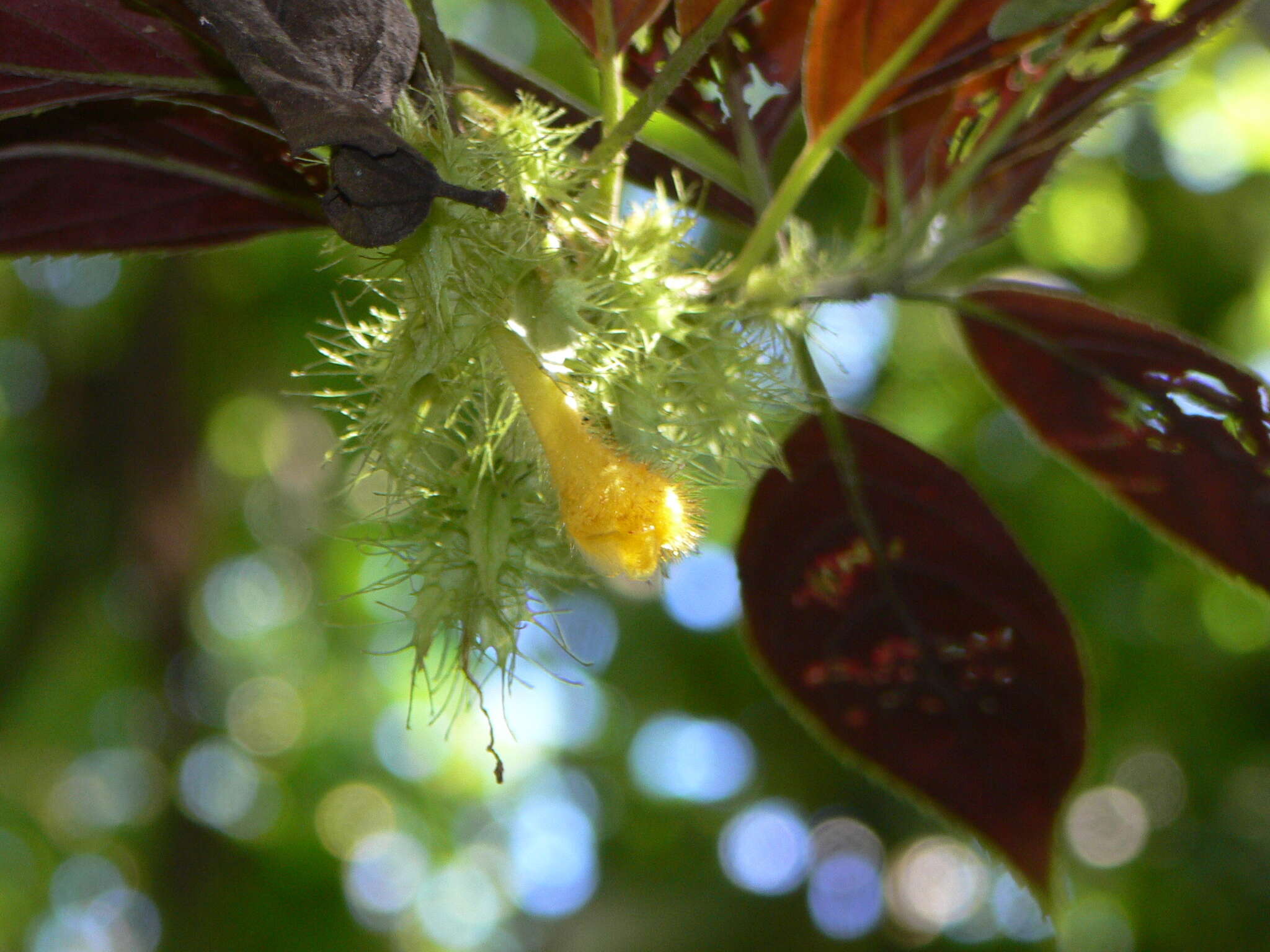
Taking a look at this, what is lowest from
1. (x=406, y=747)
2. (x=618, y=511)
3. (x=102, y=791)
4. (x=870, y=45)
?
(x=102, y=791)

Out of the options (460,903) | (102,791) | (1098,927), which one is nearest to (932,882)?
(1098,927)

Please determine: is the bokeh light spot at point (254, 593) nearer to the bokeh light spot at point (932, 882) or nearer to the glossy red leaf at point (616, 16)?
the bokeh light spot at point (932, 882)

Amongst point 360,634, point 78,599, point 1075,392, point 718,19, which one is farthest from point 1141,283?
point 78,599

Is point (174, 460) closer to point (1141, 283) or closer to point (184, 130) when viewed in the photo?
point (184, 130)

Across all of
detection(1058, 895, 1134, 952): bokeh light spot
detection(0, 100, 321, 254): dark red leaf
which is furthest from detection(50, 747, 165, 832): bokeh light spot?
detection(0, 100, 321, 254): dark red leaf

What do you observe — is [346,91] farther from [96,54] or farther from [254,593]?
[254,593]

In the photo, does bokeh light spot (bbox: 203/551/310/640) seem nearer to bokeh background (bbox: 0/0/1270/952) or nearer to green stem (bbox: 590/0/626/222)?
bokeh background (bbox: 0/0/1270/952)

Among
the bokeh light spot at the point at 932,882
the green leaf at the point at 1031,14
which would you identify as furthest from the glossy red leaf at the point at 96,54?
the bokeh light spot at the point at 932,882
